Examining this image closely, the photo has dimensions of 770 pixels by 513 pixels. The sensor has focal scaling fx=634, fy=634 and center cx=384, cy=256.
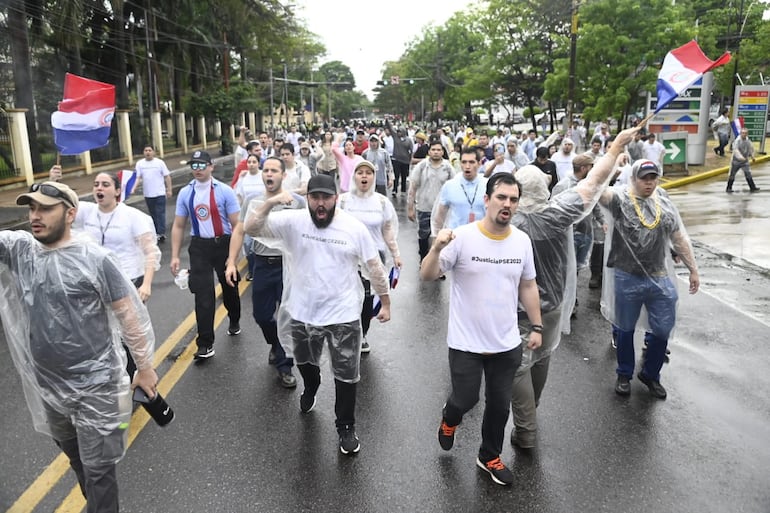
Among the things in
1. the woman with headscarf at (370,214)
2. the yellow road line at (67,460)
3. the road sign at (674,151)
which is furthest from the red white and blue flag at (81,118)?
the road sign at (674,151)

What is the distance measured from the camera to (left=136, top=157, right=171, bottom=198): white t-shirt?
10.4 metres

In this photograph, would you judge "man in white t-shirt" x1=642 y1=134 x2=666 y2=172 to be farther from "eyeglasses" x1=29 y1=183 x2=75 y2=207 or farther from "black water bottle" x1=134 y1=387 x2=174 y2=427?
"eyeglasses" x1=29 y1=183 x2=75 y2=207

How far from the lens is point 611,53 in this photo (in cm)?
2078

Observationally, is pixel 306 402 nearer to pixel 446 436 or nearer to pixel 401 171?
pixel 446 436

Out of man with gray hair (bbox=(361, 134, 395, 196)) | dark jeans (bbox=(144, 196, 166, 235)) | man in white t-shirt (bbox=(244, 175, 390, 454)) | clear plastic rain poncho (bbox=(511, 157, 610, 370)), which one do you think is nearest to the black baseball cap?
man in white t-shirt (bbox=(244, 175, 390, 454))

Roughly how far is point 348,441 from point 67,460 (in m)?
1.72

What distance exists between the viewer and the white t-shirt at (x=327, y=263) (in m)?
3.88

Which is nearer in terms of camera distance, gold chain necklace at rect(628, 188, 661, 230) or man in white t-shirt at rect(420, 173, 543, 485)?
man in white t-shirt at rect(420, 173, 543, 485)

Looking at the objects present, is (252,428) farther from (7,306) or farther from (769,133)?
(769,133)

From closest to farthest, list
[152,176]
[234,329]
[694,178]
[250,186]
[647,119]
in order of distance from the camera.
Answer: [647,119] < [234,329] < [250,186] < [152,176] < [694,178]

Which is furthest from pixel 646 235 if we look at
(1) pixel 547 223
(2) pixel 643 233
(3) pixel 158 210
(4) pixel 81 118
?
(3) pixel 158 210

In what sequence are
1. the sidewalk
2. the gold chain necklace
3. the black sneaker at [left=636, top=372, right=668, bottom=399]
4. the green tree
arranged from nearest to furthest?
the gold chain necklace < the black sneaker at [left=636, top=372, right=668, bottom=399] < the sidewalk < the green tree

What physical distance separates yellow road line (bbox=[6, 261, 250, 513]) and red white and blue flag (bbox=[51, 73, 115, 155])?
6.49 ft

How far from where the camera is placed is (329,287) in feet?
12.7
